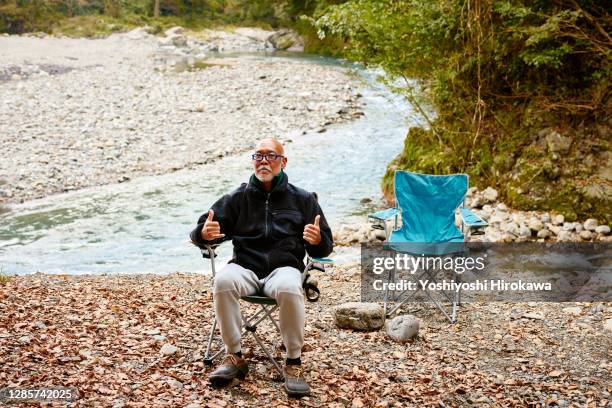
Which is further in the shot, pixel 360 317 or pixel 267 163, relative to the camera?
pixel 360 317

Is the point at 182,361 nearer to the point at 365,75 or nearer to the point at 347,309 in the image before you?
the point at 347,309

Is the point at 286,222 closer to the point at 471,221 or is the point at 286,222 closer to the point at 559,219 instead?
the point at 471,221

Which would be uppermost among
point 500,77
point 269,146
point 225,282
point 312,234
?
point 500,77

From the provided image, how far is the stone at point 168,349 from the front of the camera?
3.86m

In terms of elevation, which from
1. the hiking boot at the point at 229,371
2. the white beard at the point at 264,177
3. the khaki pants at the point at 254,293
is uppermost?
the white beard at the point at 264,177

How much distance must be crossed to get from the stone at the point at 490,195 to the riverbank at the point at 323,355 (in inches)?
143

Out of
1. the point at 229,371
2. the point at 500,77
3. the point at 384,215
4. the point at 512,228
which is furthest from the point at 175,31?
the point at 229,371

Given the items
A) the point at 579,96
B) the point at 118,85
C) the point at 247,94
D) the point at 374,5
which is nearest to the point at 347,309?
the point at 579,96

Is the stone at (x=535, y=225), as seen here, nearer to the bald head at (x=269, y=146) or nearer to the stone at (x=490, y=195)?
the stone at (x=490, y=195)

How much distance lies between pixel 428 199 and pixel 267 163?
7.96 ft

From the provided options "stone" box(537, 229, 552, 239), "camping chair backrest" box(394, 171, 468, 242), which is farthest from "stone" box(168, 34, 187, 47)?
"camping chair backrest" box(394, 171, 468, 242)

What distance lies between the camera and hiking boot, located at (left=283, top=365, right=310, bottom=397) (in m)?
3.40

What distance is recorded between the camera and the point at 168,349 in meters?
3.91

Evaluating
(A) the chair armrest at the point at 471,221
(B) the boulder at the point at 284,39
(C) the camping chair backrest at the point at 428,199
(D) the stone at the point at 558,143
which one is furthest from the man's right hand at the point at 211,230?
(B) the boulder at the point at 284,39
